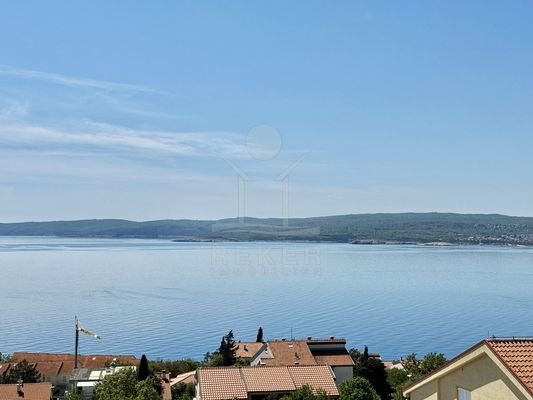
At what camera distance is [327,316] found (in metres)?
69.2

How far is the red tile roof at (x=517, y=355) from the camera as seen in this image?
18.1ft

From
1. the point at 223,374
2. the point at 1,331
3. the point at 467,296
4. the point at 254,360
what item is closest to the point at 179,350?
the point at 254,360

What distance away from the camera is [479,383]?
20.1 ft

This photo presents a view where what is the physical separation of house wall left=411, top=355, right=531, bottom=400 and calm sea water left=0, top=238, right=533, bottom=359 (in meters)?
46.2

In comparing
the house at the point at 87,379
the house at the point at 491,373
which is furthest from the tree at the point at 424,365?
the house at the point at 491,373

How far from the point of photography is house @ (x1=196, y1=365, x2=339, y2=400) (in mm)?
24742

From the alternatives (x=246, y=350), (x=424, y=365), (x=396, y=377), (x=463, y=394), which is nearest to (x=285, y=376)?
(x=424, y=365)

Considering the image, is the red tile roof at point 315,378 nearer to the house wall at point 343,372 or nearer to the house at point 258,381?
the house at point 258,381

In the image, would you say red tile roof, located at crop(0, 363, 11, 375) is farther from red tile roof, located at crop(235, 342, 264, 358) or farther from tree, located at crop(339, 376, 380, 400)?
tree, located at crop(339, 376, 380, 400)

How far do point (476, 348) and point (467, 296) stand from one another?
3320 inches

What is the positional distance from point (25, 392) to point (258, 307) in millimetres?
49780

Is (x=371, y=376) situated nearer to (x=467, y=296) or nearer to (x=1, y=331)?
(x=1, y=331)

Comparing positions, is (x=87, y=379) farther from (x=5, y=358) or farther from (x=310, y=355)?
(x=5, y=358)

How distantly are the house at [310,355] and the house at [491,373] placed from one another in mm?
29224
